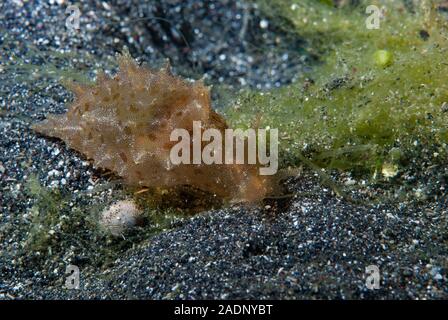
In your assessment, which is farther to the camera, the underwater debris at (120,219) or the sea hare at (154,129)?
the underwater debris at (120,219)

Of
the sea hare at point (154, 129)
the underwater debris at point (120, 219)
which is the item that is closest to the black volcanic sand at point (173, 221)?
the underwater debris at point (120, 219)

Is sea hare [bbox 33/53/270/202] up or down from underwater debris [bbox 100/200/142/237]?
up

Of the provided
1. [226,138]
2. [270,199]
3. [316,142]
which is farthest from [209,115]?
[316,142]

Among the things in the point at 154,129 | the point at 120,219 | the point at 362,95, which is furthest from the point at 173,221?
the point at 362,95

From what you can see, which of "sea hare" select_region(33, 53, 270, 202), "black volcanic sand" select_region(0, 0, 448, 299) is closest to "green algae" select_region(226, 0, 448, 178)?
"black volcanic sand" select_region(0, 0, 448, 299)

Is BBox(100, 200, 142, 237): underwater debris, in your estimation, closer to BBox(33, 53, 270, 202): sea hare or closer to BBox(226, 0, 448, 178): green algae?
BBox(33, 53, 270, 202): sea hare

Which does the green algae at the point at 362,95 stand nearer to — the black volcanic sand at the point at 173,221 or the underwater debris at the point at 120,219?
the black volcanic sand at the point at 173,221

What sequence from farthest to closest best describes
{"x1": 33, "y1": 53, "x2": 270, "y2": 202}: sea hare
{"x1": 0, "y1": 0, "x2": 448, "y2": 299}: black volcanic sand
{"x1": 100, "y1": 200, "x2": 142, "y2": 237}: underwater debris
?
1. {"x1": 100, "y1": 200, "x2": 142, "y2": 237}: underwater debris
2. {"x1": 33, "y1": 53, "x2": 270, "y2": 202}: sea hare
3. {"x1": 0, "y1": 0, "x2": 448, "y2": 299}: black volcanic sand
